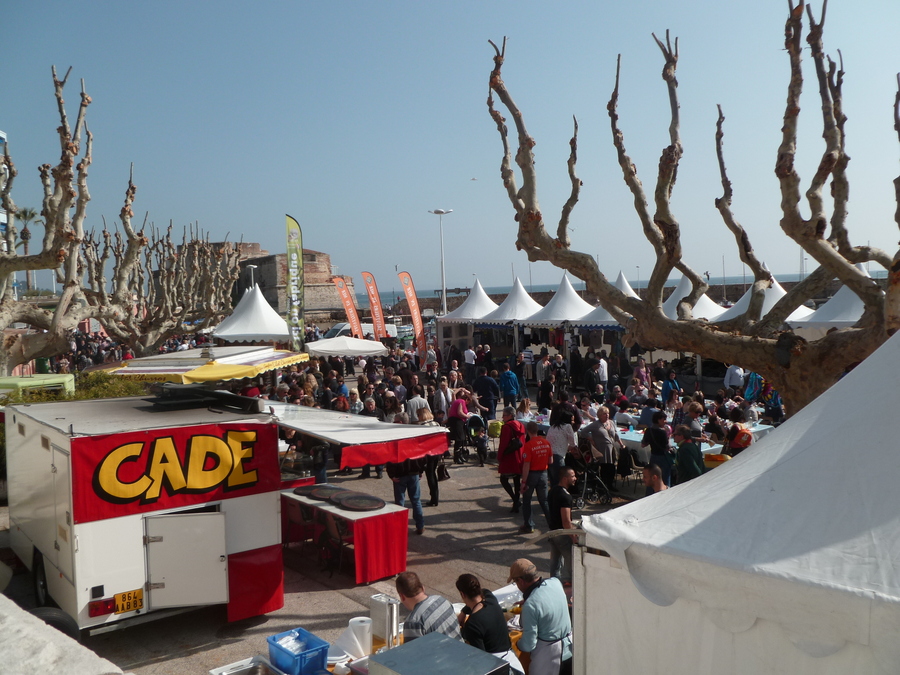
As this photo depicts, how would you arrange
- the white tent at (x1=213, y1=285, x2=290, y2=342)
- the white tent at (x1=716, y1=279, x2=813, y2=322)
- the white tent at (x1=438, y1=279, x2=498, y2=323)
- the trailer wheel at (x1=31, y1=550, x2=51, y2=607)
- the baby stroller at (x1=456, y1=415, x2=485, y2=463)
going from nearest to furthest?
the trailer wheel at (x1=31, y1=550, x2=51, y2=607), the baby stroller at (x1=456, y1=415, x2=485, y2=463), the white tent at (x1=716, y1=279, x2=813, y2=322), the white tent at (x1=213, y1=285, x2=290, y2=342), the white tent at (x1=438, y1=279, x2=498, y2=323)

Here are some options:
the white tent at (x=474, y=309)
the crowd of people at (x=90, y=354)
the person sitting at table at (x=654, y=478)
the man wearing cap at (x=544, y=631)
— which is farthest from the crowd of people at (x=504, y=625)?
the white tent at (x=474, y=309)

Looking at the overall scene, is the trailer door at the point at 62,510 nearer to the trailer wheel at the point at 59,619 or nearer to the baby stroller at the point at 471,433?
the trailer wheel at the point at 59,619

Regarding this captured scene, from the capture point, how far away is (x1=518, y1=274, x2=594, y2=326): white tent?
2311 cm

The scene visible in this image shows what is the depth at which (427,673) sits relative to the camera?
138 inches

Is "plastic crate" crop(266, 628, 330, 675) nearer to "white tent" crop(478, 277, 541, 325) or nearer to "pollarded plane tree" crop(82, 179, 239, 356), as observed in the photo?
"pollarded plane tree" crop(82, 179, 239, 356)

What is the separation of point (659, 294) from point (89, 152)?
1272cm

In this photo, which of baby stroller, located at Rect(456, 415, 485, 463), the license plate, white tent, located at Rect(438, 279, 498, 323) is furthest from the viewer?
white tent, located at Rect(438, 279, 498, 323)

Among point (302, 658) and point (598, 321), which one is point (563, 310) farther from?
point (302, 658)

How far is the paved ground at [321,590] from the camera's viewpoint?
20.5 ft

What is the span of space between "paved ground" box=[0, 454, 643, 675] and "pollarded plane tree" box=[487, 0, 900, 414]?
3269mm

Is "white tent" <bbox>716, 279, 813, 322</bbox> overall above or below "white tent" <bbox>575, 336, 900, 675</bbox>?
above

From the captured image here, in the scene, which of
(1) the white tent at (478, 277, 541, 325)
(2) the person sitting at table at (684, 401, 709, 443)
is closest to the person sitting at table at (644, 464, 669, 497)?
(2) the person sitting at table at (684, 401, 709, 443)

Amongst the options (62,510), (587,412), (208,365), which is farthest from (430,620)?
(587,412)

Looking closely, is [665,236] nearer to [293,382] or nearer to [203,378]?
[203,378]
